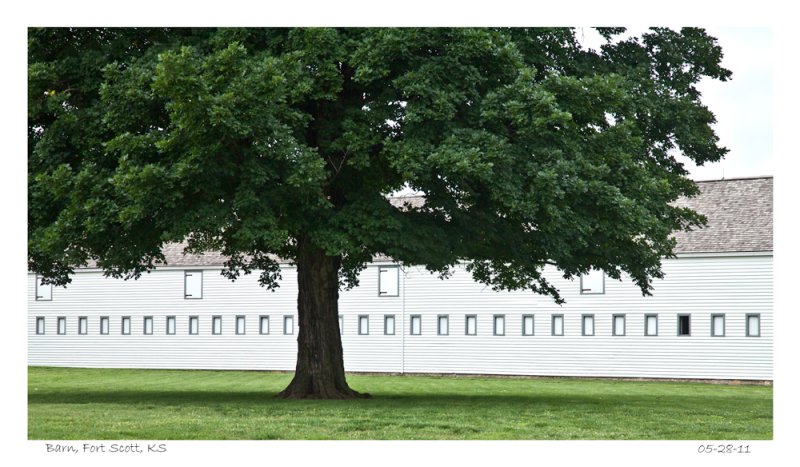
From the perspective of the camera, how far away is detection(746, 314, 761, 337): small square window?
5566cm

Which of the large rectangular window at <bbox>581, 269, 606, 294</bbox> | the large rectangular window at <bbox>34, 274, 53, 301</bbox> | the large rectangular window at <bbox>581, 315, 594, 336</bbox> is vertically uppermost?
the large rectangular window at <bbox>581, 269, 606, 294</bbox>

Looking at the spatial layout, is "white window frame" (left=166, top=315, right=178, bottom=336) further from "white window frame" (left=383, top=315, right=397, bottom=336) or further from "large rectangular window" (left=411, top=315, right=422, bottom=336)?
"large rectangular window" (left=411, top=315, right=422, bottom=336)

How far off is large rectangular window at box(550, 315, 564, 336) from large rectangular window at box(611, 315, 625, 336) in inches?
102

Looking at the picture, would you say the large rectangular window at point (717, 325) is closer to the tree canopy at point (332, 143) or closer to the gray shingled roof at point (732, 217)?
the gray shingled roof at point (732, 217)

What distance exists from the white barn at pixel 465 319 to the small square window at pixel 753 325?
0.04 meters

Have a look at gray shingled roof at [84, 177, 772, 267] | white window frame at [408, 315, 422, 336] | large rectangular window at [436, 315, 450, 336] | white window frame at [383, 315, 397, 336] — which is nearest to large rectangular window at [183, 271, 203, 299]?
white window frame at [383, 315, 397, 336]

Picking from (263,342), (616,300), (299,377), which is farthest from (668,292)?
(299,377)

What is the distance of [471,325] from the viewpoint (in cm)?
6284

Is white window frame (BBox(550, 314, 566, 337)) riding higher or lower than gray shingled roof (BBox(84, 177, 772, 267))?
lower

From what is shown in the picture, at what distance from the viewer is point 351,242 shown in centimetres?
2820

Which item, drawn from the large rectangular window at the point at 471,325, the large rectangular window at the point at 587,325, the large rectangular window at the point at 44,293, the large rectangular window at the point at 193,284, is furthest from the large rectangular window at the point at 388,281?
the large rectangular window at the point at 44,293

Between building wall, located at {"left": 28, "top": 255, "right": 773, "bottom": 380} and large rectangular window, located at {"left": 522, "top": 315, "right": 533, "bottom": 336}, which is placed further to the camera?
large rectangular window, located at {"left": 522, "top": 315, "right": 533, "bottom": 336}

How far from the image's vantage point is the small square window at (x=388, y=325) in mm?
64938
